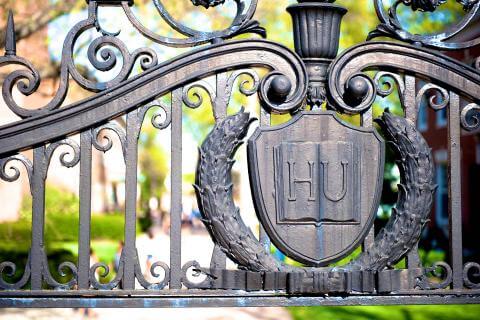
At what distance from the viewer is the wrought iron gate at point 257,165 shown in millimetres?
4805

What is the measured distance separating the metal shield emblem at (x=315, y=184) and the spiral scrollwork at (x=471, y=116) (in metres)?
0.67

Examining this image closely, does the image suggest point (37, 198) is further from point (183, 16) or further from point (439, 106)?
point (183, 16)

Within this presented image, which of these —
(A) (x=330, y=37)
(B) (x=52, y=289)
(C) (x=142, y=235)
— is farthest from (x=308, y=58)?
(C) (x=142, y=235)

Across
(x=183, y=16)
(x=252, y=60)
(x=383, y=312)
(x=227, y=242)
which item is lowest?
(x=383, y=312)

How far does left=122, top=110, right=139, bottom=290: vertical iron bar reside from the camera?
4789mm

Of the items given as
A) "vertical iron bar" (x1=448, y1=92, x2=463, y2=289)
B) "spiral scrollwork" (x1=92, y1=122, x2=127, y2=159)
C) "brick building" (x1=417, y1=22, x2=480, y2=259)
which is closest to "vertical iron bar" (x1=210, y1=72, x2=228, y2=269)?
"spiral scrollwork" (x1=92, y1=122, x2=127, y2=159)

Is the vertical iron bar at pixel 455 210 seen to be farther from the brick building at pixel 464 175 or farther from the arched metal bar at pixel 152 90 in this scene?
the brick building at pixel 464 175

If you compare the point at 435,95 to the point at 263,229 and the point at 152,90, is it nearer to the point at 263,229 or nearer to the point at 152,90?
the point at 263,229

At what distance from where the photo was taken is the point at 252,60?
4883 millimetres

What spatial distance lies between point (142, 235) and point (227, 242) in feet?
92.1

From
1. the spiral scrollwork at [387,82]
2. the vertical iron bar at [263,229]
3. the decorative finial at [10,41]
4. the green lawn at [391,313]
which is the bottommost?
the green lawn at [391,313]

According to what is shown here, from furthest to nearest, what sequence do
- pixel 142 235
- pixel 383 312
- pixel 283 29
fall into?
pixel 142 235 → pixel 283 29 → pixel 383 312

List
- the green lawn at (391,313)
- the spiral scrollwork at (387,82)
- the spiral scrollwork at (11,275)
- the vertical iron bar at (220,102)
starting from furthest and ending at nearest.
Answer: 1. the green lawn at (391,313)
2. the spiral scrollwork at (387,82)
3. the vertical iron bar at (220,102)
4. the spiral scrollwork at (11,275)

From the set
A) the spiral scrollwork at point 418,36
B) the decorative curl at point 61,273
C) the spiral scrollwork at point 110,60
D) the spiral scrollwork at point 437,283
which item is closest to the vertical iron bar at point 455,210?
the spiral scrollwork at point 437,283
